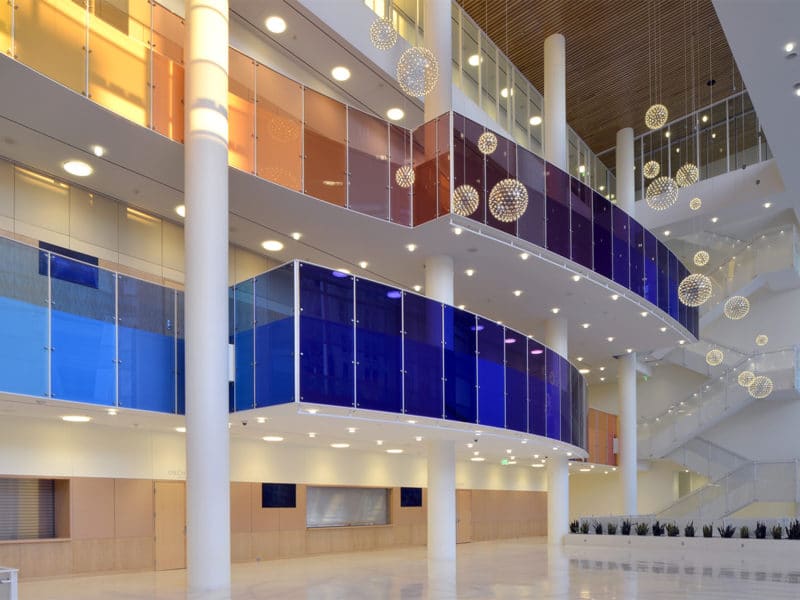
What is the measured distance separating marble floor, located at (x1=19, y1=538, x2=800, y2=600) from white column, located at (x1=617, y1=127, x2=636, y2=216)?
13.7m

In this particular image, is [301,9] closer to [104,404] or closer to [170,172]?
[170,172]

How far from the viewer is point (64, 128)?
1320 centimetres

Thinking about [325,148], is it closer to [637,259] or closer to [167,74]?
[167,74]

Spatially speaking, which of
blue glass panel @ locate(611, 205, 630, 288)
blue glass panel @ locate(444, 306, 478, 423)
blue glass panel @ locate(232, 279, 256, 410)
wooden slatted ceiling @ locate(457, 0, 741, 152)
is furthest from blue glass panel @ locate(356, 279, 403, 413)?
wooden slatted ceiling @ locate(457, 0, 741, 152)

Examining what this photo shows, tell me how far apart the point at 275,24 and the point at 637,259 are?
41.9ft

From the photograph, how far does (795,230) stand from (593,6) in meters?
14.2

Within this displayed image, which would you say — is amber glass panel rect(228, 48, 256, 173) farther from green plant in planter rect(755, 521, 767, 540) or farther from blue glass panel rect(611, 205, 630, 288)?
green plant in planter rect(755, 521, 767, 540)

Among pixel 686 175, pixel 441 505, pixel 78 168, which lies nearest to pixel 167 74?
pixel 78 168

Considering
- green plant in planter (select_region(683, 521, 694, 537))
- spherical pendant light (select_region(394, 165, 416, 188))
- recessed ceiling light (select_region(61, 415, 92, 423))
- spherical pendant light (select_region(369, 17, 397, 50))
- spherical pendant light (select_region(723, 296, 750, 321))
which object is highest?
spherical pendant light (select_region(369, 17, 397, 50))

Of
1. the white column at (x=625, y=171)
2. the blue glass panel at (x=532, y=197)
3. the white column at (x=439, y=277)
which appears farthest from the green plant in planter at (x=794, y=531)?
the white column at (x=625, y=171)

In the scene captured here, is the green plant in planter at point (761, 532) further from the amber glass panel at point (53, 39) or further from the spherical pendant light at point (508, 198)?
the amber glass panel at point (53, 39)

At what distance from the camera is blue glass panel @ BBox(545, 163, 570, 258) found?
65.1ft

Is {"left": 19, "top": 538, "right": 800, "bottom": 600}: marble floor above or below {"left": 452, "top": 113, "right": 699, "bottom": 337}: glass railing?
below

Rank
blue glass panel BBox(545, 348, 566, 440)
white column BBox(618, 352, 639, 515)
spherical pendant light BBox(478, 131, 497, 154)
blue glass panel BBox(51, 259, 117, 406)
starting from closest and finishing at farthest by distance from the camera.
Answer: blue glass panel BBox(51, 259, 117, 406), spherical pendant light BBox(478, 131, 497, 154), blue glass panel BBox(545, 348, 566, 440), white column BBox(618, 352, 639, 515)
